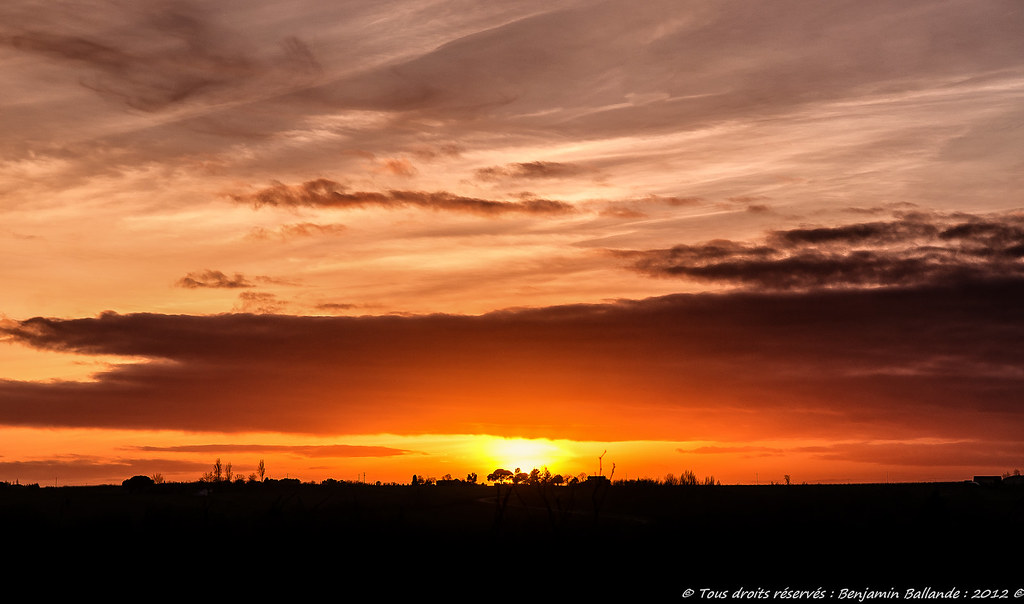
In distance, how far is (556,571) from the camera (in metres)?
37.2

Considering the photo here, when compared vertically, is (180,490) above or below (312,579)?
above

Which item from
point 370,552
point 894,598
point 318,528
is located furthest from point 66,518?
point 894,598

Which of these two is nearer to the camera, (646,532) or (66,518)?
(646,532)

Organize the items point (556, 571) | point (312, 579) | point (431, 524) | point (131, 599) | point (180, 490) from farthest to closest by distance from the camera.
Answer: point (180, 490), point (431, 524), point (556, 571), point (312, 579), point (131, 599)

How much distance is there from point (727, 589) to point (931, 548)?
13.5 meters

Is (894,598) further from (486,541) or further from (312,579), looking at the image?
(312,579)

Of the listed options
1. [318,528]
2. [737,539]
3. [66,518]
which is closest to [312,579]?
[318,528]

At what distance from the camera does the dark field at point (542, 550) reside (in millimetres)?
35750

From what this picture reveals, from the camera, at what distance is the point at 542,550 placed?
39.2 m

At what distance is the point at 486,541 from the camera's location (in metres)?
41.4

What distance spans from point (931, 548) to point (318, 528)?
2583 centimetres

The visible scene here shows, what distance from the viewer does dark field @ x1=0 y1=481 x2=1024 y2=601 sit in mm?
35750

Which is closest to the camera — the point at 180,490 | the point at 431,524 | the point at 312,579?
the point at 312,579

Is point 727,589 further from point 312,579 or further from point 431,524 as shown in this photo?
point 431,524
